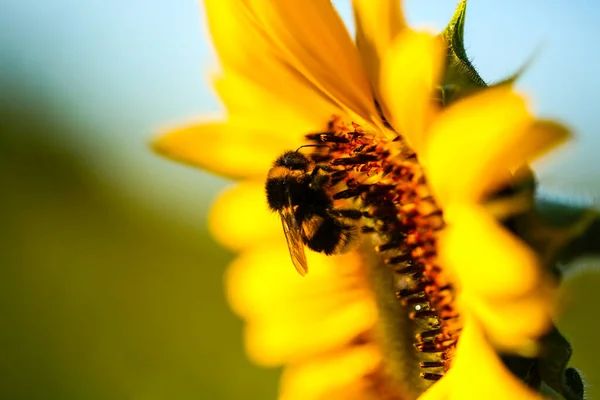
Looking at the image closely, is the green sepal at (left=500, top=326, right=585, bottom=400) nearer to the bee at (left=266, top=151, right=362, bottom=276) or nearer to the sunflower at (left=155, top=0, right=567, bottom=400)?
the sunflower at (left=155, top=0, right=567, bottom=400)

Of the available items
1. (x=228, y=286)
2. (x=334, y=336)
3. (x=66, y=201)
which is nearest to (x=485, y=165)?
(x=334, y=336)

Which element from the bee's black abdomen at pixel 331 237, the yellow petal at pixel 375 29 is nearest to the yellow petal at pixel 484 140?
the yellow petal at pixel 375 29

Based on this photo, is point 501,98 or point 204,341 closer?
point 501,98

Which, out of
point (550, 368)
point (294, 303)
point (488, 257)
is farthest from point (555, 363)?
point (294, 303)

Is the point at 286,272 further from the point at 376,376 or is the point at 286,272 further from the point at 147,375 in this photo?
the point at 147,375

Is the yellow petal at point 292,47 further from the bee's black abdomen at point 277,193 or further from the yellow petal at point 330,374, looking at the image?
the yellow petal at point 330,374
